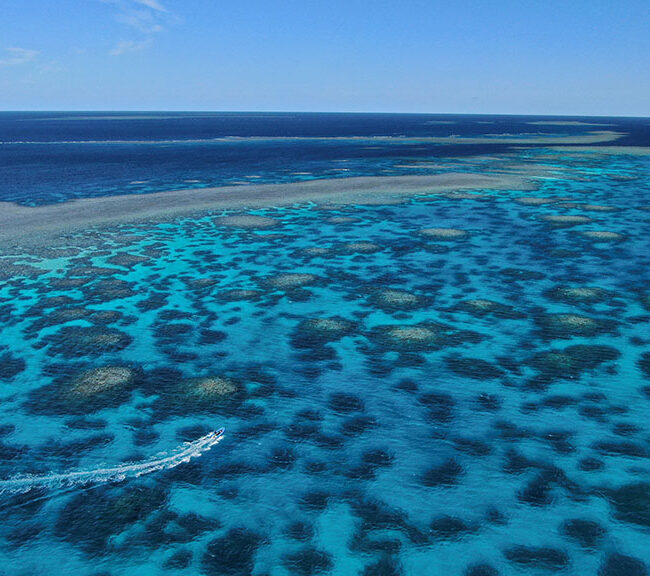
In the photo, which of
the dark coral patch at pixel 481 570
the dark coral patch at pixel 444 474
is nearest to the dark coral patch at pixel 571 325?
the dark coral patch at pixel 444 474

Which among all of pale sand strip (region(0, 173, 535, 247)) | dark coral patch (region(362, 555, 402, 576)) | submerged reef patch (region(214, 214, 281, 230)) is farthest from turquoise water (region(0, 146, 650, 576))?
submerged reef patch (region(214, 214, 281, 230))

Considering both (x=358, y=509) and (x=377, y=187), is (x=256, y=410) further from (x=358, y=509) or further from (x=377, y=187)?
(x=377, y=187)

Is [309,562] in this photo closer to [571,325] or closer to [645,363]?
[645,363]

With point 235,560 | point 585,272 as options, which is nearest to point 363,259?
point 585,272

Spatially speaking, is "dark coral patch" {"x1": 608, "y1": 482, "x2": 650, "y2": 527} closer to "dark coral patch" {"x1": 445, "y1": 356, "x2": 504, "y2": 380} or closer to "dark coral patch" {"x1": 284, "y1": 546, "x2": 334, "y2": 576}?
"dark coral patch" {"x1": 445, "y1": 356, "x2": 504, "y2": 380}

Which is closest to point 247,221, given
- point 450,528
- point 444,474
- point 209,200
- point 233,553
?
point 209,200

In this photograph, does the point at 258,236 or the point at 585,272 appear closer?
the point at 585,272
